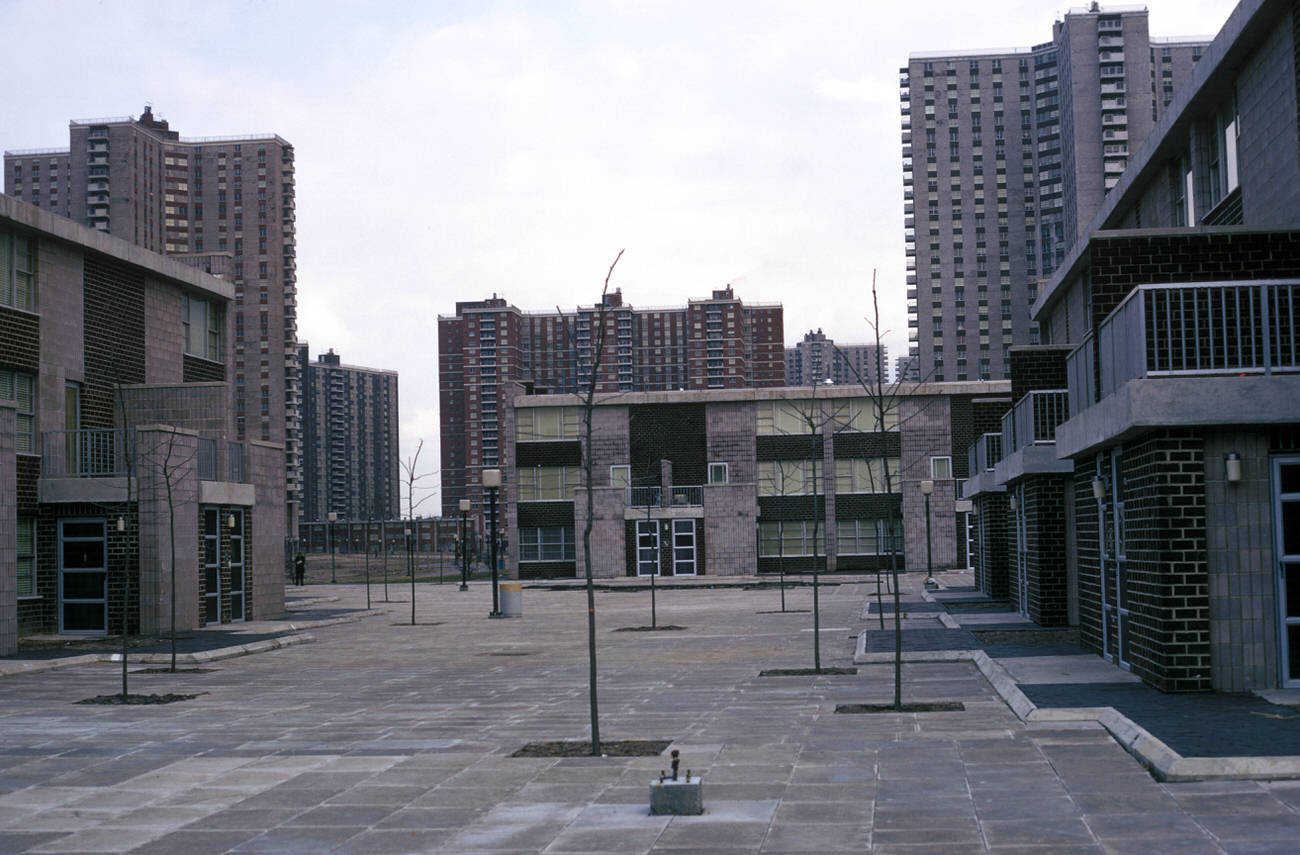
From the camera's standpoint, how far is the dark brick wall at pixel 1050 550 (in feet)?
82.0

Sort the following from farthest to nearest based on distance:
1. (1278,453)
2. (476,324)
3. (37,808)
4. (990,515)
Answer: (476,324), (990,515), (1278,453), (37,808)

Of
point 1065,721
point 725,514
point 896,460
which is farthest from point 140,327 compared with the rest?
point 896,460

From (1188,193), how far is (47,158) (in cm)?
16278

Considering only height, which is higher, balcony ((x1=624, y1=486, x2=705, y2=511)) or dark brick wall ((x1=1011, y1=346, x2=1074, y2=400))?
dark brick wall ((x1=1011, y1=346, x2=1074, y2=400))

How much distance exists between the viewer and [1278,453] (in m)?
13.8

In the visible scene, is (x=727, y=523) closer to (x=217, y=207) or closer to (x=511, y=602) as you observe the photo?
(x=511, y=602)

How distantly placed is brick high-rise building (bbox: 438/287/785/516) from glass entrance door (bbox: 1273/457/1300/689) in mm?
156949

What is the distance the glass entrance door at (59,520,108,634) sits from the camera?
2881 centimetres

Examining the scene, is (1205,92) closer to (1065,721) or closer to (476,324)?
(1065,721)

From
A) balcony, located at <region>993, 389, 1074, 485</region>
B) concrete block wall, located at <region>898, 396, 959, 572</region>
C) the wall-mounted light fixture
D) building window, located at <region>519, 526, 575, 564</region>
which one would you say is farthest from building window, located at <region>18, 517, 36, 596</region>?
concrete block wall, located at <region>898, 396, 959, 572</region>

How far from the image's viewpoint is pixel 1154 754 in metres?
10.1

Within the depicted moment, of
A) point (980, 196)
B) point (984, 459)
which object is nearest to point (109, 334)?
point (984, 459)

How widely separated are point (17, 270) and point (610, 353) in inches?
6304

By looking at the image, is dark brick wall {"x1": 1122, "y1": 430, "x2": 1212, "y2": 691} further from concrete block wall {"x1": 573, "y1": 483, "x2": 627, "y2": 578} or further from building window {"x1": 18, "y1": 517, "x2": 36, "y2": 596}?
concrete block wall {"x1": 573, "y1": 483, "x2": 627, "y2": 578}
